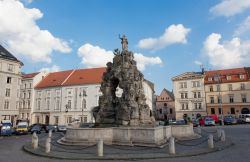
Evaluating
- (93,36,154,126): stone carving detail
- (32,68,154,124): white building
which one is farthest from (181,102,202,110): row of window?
(93,36,154,126): stone carving detail

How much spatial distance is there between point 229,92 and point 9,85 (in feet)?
181

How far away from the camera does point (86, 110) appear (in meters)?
55.6

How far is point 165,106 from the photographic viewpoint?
290 ft

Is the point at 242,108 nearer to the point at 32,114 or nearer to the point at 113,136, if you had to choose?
the point at 113,136

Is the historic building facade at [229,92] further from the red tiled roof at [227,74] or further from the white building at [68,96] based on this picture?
the white building at [68,96]

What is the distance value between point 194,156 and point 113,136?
5777mm

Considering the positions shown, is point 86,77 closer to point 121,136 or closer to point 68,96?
point 68,96

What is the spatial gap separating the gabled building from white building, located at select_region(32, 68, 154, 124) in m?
37.6

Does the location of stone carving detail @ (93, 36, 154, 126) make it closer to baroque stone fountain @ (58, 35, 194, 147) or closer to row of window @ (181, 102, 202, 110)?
baroque stone fountain @ (58, 35, 194, 147)

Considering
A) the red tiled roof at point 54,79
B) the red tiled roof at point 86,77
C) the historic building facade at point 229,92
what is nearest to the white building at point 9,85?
the red tiled roof at point 54,79

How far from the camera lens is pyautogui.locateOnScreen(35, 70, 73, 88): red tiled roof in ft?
200

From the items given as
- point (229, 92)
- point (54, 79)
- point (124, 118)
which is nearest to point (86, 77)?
point (54, 79)

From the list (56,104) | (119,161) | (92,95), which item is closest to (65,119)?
(56,104)

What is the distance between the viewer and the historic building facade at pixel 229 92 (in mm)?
57781
